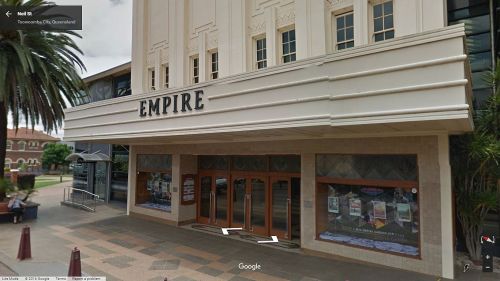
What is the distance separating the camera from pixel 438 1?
7434 millimetres

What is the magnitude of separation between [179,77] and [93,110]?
3.77 m

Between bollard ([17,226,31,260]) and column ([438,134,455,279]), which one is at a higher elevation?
column ([438,134,455,279])

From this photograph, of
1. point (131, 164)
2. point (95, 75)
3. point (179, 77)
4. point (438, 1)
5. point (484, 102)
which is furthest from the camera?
point (95, 75)

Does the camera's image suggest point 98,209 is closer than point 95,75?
Yes

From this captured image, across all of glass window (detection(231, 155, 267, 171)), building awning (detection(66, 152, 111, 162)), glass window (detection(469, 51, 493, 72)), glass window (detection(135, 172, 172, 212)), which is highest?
glass window (detection(469, 51, 493, 72))

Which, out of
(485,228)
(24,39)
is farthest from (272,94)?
(24,39)

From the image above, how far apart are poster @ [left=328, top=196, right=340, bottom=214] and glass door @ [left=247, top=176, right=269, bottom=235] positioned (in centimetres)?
266

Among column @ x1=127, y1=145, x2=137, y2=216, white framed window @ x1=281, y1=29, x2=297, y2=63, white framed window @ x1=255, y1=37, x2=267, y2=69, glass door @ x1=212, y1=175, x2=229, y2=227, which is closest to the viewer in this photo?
white framed window @ x1=281, y1=29, x2=297, y2=63

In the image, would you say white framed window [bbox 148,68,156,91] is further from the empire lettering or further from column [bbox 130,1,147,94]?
the empire lettering

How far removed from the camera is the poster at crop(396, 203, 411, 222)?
27.0 ft

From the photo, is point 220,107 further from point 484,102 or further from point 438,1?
point 484,102

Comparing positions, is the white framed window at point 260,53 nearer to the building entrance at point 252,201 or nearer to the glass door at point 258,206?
the building entrance at point 252,201

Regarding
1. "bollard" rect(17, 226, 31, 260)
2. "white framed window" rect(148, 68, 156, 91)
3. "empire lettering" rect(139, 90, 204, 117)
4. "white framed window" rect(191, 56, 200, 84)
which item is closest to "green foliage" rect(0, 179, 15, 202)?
"bollard" rect(17, 226, 31, 260)

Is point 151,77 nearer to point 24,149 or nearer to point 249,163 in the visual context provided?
point 249,163
